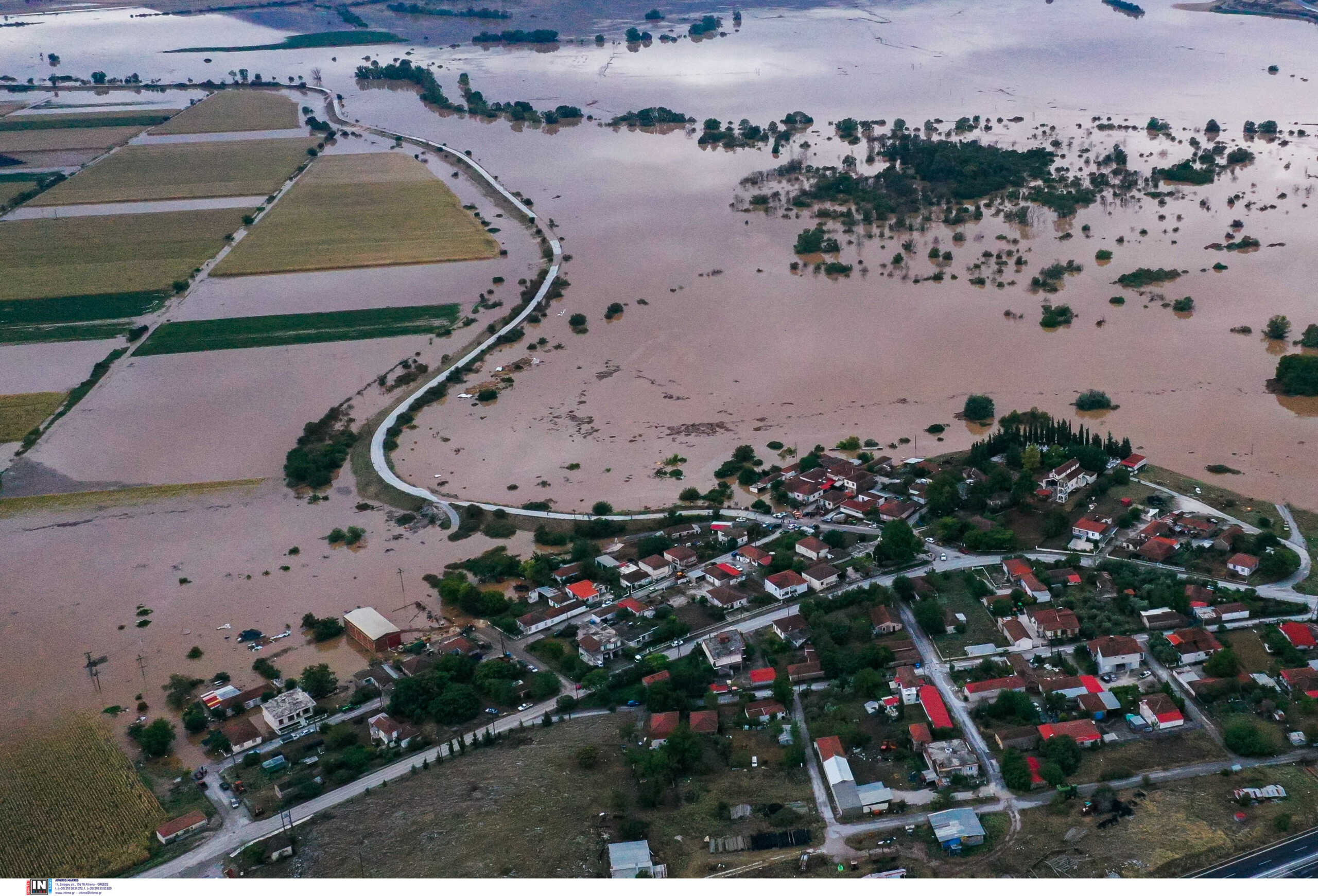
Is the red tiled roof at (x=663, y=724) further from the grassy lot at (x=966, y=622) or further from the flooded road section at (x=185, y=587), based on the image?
the flooded road section at (x=185, y=587)

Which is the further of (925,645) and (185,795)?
(925,645)

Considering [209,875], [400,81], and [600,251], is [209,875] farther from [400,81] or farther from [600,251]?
[400,81]

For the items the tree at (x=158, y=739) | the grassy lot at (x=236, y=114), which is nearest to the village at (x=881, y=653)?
the tree at (x=158, y=739)

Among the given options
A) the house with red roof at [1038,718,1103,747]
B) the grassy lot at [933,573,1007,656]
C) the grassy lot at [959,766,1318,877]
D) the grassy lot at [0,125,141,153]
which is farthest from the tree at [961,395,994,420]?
the grassy lot at [0,125,141,153]

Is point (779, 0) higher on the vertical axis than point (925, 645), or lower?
higher

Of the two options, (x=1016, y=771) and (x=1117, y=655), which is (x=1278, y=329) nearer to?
(x=1117, y=655)

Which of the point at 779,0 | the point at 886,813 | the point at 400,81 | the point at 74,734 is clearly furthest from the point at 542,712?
the point at 779,0
